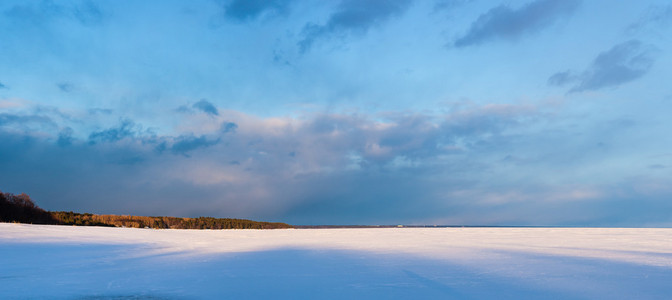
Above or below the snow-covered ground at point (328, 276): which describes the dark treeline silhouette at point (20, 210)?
above

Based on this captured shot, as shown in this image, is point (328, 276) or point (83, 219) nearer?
point (328, 276)

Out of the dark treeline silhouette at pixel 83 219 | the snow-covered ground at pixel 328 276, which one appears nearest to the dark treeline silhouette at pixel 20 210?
the dark treeline silhouette at pixel 83 219

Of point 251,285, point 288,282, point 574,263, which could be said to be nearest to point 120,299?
point 251,285

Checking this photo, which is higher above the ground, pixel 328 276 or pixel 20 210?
pixel 20 210

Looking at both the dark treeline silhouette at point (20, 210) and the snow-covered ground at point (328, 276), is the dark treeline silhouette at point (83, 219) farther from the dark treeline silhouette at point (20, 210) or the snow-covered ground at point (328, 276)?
the snow-covered ground at point (328, 276)

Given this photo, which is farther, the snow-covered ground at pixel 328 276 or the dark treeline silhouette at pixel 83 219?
the dark treeline silhouette at pixel 83 219

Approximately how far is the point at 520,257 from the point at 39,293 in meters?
6.02

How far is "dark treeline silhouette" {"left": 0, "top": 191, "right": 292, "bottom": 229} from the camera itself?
1514 centimetres

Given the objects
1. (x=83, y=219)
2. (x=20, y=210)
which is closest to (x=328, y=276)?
(x=20, y=210)

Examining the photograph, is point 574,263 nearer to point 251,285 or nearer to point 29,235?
point 251,285

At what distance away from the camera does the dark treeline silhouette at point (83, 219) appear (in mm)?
15141

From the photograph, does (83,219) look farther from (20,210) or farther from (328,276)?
(328,276)

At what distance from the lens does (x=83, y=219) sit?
1792 centimetres

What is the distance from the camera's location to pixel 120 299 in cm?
325
